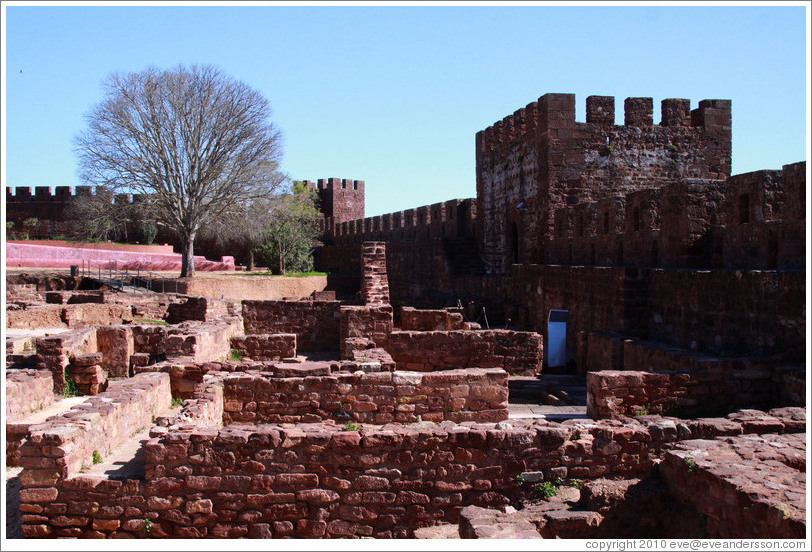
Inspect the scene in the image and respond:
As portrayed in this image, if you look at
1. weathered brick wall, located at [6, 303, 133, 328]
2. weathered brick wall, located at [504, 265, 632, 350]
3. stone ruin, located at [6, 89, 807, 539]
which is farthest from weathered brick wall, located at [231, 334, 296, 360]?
weathered brick wall, located at [6, 303, 133, 328]

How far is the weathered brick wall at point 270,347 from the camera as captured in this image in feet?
38.5

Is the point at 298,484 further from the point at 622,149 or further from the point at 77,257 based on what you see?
the point at 77,257

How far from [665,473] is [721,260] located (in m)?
6.74

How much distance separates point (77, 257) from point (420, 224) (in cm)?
1813

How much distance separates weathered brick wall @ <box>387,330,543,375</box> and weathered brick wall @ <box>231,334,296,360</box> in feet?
5.80

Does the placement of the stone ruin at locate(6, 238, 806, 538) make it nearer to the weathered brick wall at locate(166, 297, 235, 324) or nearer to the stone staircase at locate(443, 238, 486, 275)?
the weathered brick wall at locate(166, 297, 235, 324)

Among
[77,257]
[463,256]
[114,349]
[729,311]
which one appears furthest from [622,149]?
[77,257]

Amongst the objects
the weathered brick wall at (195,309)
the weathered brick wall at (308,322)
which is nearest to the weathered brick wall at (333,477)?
the weathered brick wall at (308,322)

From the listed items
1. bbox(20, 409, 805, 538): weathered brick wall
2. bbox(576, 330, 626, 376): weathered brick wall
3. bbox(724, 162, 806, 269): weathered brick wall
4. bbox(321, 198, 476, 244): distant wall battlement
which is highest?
bbox(321, 198, 476, 244): distant wall battlement

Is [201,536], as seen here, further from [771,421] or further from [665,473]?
[771,421]

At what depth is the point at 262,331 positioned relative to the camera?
14.8 metres

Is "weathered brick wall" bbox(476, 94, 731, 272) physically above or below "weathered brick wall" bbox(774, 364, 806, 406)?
above

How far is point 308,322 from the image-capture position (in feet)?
47.6

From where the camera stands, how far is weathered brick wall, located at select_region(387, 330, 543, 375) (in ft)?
35.6
